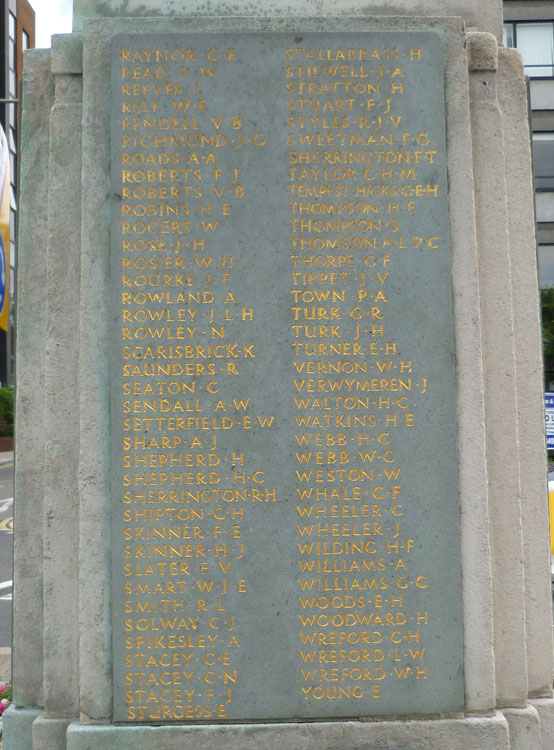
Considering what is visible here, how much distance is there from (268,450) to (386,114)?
1936mm

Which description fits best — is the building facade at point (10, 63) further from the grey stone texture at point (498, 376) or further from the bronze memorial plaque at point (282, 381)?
the grey stone texture at point (498, 376)

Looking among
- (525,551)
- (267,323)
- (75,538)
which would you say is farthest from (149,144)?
(525,551)

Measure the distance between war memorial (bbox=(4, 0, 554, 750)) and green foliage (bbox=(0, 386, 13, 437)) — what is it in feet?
128

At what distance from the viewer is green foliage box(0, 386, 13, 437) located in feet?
137

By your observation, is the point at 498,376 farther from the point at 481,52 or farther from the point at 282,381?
the point at 481,52

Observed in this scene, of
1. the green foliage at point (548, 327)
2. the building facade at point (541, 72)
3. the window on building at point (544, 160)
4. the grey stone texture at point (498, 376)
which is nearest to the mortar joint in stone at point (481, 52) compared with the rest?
the grey stone texture at point (498, 376)

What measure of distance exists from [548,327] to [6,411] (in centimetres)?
2703

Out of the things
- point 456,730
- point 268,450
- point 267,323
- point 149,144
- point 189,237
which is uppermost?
point 149,144

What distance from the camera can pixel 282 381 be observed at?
4.34 m

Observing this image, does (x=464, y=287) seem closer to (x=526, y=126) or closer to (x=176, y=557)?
(x=526, y=126)

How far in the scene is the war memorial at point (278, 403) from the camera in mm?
4230

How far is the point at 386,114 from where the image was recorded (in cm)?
448

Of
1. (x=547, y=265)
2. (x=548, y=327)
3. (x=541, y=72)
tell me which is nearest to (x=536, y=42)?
(x=541, y=72)

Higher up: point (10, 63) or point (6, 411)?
point (10, 63)
